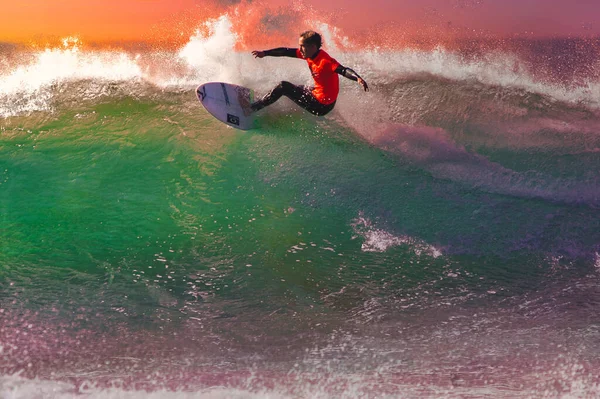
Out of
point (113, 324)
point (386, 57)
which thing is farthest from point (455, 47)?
point (113, 324)

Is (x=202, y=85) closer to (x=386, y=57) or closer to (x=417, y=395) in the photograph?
(x=386, y=57)

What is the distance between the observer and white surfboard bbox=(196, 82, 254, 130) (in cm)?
463

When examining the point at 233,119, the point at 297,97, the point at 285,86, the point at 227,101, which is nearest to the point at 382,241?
the point at 297,97

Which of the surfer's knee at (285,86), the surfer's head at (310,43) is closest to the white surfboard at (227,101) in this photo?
the surfer's knee at (285,86)

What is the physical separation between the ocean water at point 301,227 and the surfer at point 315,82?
261 mm

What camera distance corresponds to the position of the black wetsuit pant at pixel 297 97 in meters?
4.51

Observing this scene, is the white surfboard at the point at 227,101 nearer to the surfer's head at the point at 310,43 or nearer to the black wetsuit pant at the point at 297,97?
the black wetsuit pant at the point at 297,97

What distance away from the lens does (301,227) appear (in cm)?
456

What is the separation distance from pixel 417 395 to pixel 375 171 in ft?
6.67

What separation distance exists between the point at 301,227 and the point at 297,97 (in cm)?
122

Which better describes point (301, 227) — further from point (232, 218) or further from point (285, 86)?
point (285, 86)

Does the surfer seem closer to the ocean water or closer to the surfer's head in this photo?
the surfer's head

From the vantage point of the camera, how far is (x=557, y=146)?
15.6 ft

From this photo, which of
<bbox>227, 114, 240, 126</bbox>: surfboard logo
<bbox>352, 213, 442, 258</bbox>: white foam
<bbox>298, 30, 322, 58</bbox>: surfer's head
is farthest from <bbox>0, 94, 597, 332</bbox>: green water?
<bbox>298, 30, 322, 58</bbox>: surfer's head
